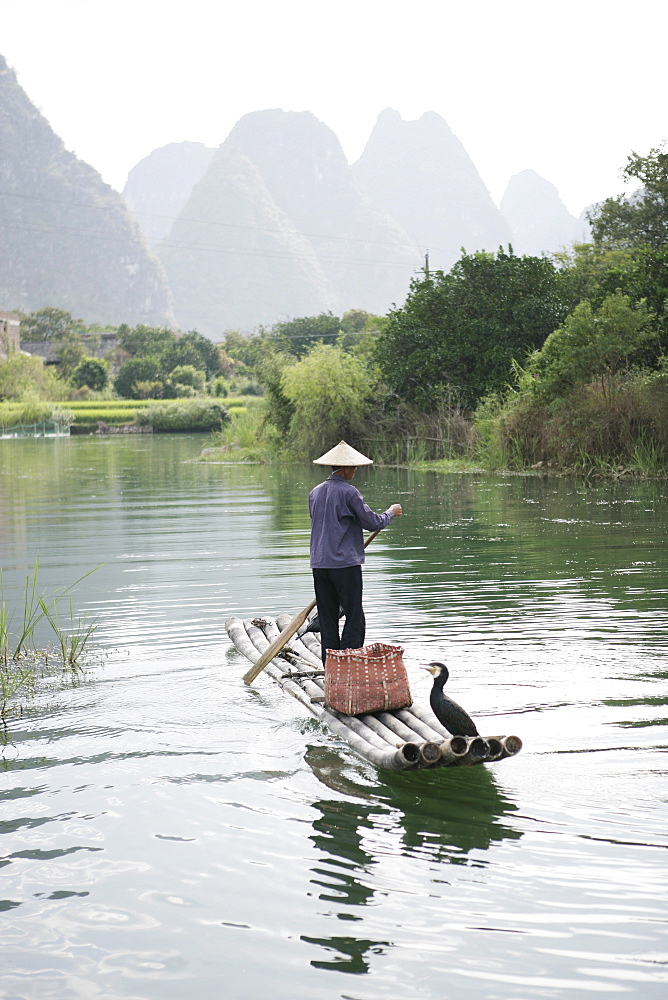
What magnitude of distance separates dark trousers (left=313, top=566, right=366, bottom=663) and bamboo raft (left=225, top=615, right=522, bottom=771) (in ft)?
1.26

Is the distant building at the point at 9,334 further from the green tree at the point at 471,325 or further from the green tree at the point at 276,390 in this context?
the green tree at the point at 471,325

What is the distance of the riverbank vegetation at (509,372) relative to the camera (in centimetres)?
2634

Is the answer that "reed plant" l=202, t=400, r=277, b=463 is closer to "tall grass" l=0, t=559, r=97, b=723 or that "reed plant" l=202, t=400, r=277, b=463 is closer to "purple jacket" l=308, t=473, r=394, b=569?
"tall grass" l=0, t=559, r=97, b=723

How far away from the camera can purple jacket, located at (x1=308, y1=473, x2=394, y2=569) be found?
764cm

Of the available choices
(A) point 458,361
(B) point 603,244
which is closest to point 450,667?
(A) point 458,361

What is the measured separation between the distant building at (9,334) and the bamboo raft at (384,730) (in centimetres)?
8504

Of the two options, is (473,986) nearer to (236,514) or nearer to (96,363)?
(236,514)

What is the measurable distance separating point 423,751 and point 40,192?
201 meters

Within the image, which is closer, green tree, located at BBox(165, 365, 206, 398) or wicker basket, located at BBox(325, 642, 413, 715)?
wicker basket, located at BBox(325, 642, 413, 715)

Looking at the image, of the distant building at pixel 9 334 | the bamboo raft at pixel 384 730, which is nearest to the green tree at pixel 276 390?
the bamboo raft at pixel 384 730

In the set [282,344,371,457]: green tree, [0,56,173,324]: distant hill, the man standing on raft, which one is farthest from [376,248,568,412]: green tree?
[0,56,173,324]: distant hill

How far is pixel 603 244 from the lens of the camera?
44.2 metres

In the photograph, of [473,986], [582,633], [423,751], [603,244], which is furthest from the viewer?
[603,244]

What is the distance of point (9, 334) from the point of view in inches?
3863
